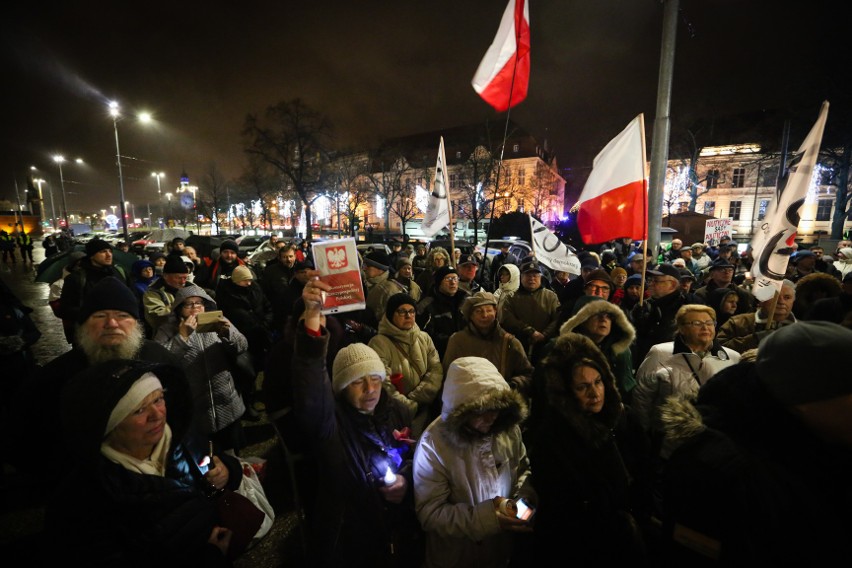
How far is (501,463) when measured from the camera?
2.29m

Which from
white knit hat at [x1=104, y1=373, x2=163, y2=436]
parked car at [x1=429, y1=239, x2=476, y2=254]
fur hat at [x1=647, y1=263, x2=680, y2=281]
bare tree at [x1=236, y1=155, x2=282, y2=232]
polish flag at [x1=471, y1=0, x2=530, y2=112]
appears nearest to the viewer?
white knit hat at [x1=104, y1=373, x2=163, y2=436]

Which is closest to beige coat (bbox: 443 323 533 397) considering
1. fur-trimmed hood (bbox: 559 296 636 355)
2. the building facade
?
fur-trimmed hood (bbox: 559 296 636 355)

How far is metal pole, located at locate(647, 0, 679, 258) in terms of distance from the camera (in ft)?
19.2

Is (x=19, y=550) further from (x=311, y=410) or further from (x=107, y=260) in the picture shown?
(x=107, y=260)

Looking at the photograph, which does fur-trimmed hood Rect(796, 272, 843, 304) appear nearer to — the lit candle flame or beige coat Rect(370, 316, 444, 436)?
beige coat Rect(370, 316, 444, 436)

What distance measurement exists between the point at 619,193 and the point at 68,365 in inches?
214

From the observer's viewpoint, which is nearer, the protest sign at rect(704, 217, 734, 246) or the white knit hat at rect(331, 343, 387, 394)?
the white knit hat at rect(331, 343, 387, 394)

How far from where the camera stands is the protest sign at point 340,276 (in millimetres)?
2654

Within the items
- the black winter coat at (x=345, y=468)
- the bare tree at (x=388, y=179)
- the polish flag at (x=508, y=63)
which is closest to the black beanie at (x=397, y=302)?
the black winter coat at (x=345, y=468)

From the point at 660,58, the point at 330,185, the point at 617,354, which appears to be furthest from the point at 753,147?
the point at 617,354

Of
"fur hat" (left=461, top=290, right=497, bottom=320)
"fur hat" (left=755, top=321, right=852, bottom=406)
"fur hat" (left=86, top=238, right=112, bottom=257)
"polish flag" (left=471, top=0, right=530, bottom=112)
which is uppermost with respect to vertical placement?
"polish flag" (left=471, top=0, right=530, bottom=112)

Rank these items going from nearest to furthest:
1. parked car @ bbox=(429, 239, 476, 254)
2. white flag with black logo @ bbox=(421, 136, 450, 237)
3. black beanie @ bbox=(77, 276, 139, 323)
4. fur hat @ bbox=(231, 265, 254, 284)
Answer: black beanie @ bbox=(77, 276, 139, 323) → fur hat @ bbox=(231, 265, 254, 284) → white flag with black logo @ bbox=(421, 136, 450, 237) → parked car @ bbox=(429, 239, 476, 254)

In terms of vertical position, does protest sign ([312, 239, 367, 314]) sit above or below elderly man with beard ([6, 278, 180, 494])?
above

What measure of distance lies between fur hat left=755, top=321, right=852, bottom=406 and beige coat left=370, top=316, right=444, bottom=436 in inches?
103
